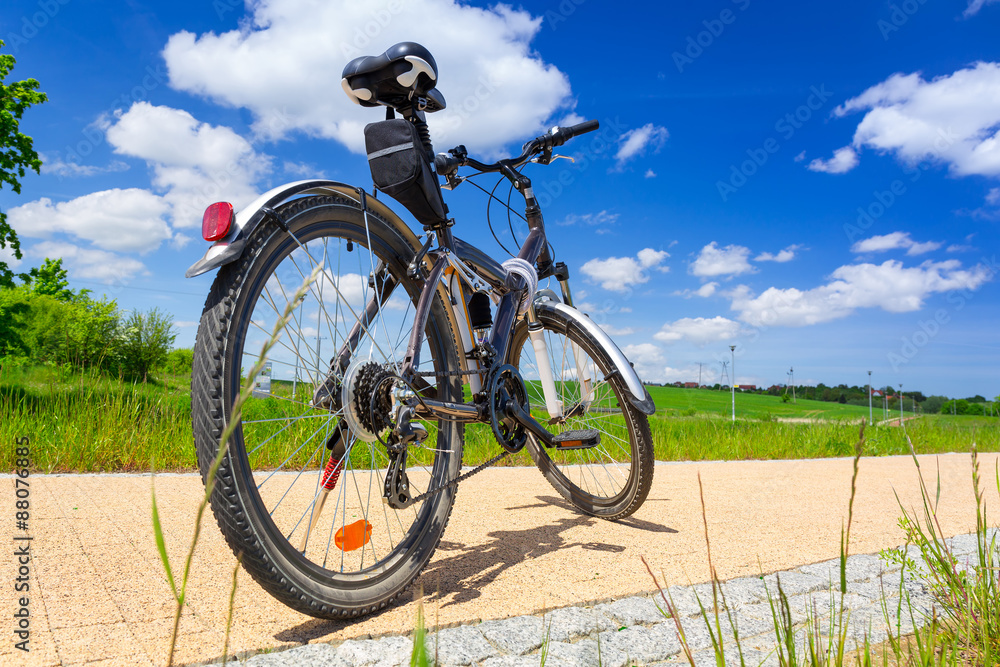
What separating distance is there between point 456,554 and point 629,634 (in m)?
1.08

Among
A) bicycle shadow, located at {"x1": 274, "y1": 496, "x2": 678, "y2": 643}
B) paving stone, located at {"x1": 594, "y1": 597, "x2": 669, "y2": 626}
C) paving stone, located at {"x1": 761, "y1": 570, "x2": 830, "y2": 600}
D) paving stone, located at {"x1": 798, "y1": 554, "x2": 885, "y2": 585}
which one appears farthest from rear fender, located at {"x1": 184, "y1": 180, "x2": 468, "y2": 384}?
paving stone, located at {"x1": 798, "y1": 554, "x2": 885, "y2": 585}

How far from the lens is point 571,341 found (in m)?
3.73

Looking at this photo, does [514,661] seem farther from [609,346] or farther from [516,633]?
[609,346]

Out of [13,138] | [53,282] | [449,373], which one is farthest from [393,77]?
[53,282]

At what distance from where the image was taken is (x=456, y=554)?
2775 mm

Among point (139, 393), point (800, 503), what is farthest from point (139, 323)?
point (800, 503)

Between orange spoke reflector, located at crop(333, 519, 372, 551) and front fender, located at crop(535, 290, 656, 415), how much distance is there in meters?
1.65

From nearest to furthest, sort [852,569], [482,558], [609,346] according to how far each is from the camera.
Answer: [852,569]
[482,558]
[609,346]

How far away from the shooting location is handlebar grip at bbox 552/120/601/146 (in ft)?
11.9

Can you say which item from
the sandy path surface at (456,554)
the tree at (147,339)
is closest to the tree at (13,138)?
the tree at (147,339)

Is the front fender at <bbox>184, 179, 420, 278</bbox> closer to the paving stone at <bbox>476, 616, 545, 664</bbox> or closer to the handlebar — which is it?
the handlebar

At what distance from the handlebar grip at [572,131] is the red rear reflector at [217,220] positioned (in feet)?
7.48

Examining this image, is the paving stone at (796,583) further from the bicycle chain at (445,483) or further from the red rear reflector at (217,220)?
the red rear reflector at (217,220)

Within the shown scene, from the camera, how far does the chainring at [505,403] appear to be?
283 cm
